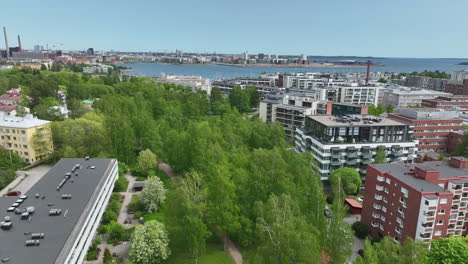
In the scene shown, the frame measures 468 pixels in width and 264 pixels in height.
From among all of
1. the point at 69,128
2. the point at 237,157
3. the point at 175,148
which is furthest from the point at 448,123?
the point at 69,128

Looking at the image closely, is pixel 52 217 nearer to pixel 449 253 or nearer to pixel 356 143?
pixel 449 253

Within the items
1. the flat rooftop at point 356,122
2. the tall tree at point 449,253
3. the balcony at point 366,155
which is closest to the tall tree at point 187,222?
the tall tree at point 449,253

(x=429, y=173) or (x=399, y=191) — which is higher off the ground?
(x=429, y=173)

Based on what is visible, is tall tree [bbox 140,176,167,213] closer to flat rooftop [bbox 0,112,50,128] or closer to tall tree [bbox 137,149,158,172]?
tall tree [bbox 137,149,158,172]

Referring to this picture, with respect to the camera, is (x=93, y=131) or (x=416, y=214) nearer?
(x=416, y=214)

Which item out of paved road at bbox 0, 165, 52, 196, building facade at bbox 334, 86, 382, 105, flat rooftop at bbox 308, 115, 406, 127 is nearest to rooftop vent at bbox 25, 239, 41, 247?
paved road at bbox 0, 165, 52, 196

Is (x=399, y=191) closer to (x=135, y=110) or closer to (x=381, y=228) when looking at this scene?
(x=381, y=228)
